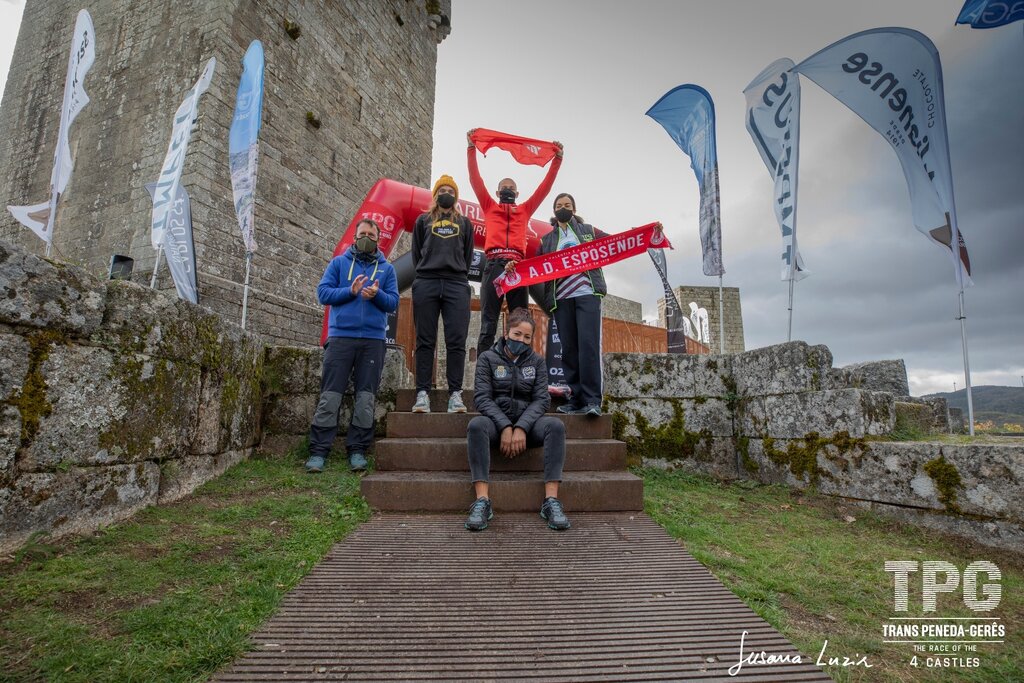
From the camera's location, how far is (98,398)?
242 cm

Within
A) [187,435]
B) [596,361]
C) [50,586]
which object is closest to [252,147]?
[187,435]

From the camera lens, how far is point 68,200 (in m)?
8.66

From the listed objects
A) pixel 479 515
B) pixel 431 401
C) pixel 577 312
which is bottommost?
pixel 479 515

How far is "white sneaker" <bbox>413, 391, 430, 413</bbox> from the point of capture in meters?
3.98

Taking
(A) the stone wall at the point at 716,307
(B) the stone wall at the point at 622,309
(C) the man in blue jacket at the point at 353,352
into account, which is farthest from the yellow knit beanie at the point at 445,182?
(A) the stone wall at the point at 716,307

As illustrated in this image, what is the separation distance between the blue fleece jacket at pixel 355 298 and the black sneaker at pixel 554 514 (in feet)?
6.43

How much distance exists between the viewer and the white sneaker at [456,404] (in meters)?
3.96

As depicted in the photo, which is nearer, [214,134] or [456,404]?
[456,404]

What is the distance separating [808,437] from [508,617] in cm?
299

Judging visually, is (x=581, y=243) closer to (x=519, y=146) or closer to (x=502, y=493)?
(x=519, y=146)

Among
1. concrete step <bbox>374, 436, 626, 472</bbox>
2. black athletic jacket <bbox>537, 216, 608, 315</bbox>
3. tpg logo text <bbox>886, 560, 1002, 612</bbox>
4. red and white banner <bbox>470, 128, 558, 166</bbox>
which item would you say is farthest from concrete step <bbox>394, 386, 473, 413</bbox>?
tpg logo text <bbox>886, 560, 1002, 612</bbox>

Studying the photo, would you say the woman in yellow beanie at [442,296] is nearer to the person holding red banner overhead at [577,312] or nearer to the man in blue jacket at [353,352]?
the man in blue jacket at [353,352]

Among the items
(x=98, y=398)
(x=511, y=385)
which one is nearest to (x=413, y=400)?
(x=511, y=385)

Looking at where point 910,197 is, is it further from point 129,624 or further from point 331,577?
point 129,624
